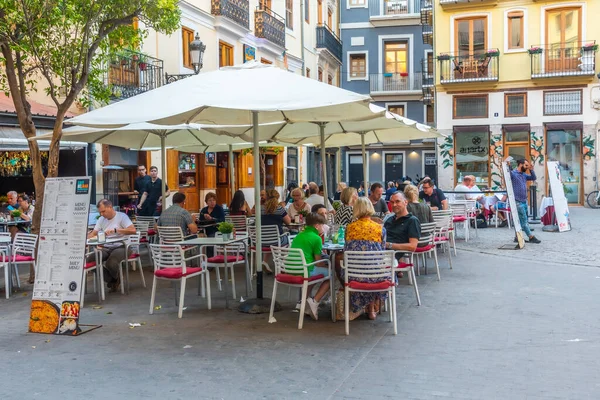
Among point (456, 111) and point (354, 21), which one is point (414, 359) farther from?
point (354, 21)

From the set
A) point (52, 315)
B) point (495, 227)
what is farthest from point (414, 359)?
point (495, 227)

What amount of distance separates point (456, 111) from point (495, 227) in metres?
11.4

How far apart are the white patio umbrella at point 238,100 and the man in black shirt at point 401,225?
1.23 metres

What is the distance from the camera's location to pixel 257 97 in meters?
6.28

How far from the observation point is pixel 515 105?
2625cm

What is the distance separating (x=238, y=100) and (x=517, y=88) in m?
22.3

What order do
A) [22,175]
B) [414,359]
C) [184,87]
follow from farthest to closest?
[22,175], [184,87], [414,359]

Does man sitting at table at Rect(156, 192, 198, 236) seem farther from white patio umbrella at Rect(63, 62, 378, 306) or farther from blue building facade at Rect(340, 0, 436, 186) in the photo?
blue building facade at Rect(340, 0, 436, 186)

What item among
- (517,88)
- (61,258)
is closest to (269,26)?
(517,88)

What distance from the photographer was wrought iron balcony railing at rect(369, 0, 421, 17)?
37469 millimetres

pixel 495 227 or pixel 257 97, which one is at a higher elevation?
pixel 257 97

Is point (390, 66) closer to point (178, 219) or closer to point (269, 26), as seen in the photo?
point (269, 26)

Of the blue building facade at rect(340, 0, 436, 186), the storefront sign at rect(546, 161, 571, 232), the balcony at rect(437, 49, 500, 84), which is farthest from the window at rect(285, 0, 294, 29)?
the storefront sign at rect(546, 161, 571, 232)

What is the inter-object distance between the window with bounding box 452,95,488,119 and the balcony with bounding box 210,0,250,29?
9.83 meters
